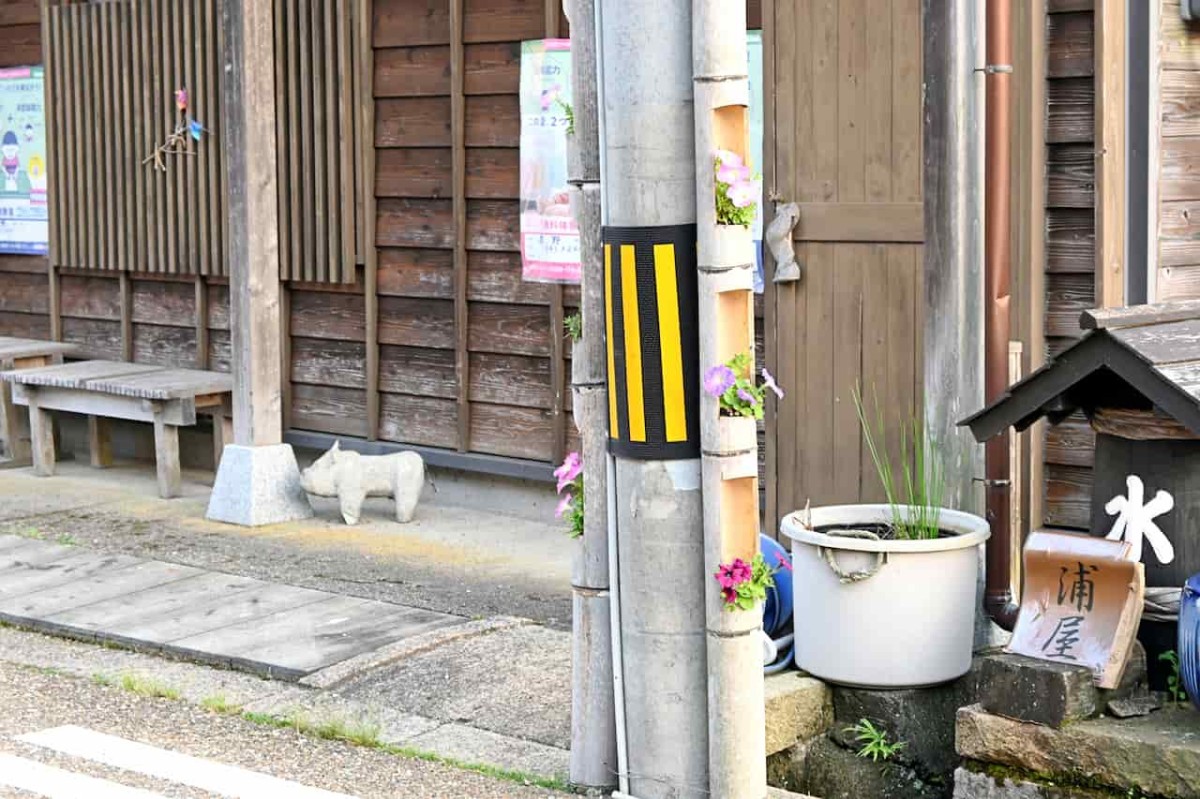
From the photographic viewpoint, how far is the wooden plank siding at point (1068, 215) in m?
6.35

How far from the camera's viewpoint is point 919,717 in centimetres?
534

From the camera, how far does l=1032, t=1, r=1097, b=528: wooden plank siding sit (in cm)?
635

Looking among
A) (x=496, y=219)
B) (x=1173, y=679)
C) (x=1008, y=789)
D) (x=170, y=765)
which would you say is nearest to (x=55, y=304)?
(x=496, y=219)

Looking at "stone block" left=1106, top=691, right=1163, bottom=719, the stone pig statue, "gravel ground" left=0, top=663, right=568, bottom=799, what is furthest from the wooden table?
"stone block" left=1106, top=691, right=1163, bottom=719

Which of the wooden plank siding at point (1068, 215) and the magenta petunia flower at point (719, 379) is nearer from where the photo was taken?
the magenta petunia flower at point (719, 379)

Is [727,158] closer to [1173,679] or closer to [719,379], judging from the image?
[719,379]

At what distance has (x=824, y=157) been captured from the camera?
23.6ft

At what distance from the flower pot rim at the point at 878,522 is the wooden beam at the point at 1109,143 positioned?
4.01ft

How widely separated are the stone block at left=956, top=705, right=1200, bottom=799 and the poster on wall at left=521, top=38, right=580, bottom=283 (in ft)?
Result: 13.2

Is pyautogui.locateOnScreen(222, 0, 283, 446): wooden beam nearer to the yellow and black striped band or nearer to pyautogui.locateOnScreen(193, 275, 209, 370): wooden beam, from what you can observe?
pyautogui.locateOnScreen(193, 275, 209, 370): wooden beam

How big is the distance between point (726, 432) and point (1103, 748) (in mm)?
1259

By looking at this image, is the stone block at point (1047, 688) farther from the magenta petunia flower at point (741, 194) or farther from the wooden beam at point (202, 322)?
the wooden beam at point (202, 322)

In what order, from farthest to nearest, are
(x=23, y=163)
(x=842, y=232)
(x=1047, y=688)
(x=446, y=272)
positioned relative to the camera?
(x=23, y=163) < (x=446, y=272) < (x=842, y=232) < (x=1047, y=688)

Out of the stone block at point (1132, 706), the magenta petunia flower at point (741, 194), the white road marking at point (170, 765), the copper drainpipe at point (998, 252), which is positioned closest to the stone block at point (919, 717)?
the copper drainpipe at point (998, 252)
